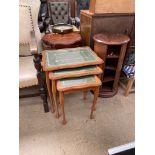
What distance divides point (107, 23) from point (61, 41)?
576 millimetres

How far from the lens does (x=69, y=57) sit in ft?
4.95

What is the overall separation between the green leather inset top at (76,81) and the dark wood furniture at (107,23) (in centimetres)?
61

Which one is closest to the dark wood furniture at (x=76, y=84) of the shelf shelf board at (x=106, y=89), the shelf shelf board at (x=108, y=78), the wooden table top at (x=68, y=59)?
the wooden table top at (x=68, y=59)

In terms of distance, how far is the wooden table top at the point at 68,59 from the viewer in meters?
1.38

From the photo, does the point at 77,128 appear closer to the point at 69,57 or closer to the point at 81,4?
the point at 69,57

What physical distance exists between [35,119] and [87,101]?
0.66m

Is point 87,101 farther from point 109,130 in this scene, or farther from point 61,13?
point 61,13

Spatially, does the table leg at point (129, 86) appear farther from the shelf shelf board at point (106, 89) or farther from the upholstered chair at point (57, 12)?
the upholstered chair at point (57, 12)

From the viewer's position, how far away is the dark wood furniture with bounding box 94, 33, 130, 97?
1598 millimetres

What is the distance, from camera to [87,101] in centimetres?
193

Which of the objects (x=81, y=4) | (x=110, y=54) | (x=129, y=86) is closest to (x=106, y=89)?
(x=129, y=86)

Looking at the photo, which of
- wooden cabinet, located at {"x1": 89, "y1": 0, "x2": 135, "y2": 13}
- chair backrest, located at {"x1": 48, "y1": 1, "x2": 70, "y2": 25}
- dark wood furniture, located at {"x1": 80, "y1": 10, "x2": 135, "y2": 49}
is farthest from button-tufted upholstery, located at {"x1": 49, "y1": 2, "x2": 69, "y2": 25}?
wooden cabinet, located at {"x1": 89, "y1": 0, "x2": 135, "y2": 13}

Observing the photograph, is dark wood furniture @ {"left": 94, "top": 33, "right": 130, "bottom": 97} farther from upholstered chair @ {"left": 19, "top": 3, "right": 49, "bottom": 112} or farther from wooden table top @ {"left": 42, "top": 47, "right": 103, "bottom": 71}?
upholstered chair @ {"left": 19, "top": 3, "right": 49, "bottom": 112}
